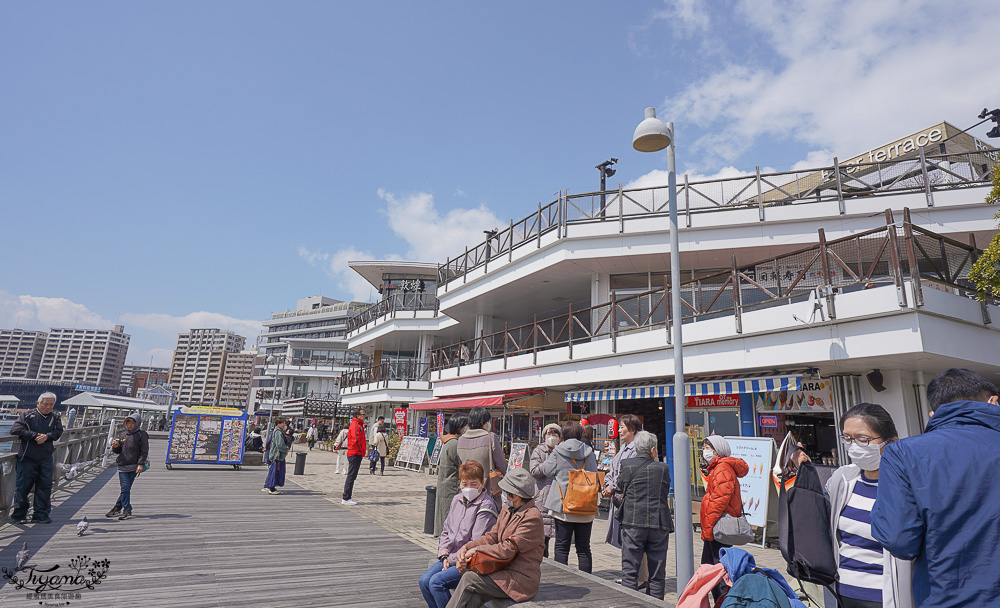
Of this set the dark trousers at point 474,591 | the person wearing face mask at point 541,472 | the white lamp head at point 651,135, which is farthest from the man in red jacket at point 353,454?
the white lamp head at point 651,135

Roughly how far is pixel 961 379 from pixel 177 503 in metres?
11.0

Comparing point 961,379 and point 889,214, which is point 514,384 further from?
point 961,379

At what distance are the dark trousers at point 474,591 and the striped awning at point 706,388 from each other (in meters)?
7.58

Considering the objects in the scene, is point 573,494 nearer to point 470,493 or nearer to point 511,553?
point 470,493

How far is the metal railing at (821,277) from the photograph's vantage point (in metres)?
8.29

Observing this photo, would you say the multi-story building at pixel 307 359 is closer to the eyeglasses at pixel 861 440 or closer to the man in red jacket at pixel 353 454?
the man in red jacket at pixel 353 454

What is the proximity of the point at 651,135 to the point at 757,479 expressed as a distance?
6331 millimetres

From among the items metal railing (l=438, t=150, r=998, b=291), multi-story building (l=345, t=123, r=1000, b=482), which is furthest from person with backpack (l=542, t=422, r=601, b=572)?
metal railing (l=438, t=150, r=998, b=291)

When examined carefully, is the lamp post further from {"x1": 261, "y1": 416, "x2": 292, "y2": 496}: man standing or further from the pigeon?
{"x1": 261, "y1": 416, "x2": 292, "y2": 496}: man standing

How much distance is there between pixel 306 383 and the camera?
64.8m

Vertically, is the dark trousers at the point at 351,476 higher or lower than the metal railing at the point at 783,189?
lower

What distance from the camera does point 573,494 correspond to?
18.1 feet

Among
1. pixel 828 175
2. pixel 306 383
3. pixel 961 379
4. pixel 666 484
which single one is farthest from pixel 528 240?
pixel 306 383

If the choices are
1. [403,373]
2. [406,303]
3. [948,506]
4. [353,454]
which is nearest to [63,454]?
[353,454]
